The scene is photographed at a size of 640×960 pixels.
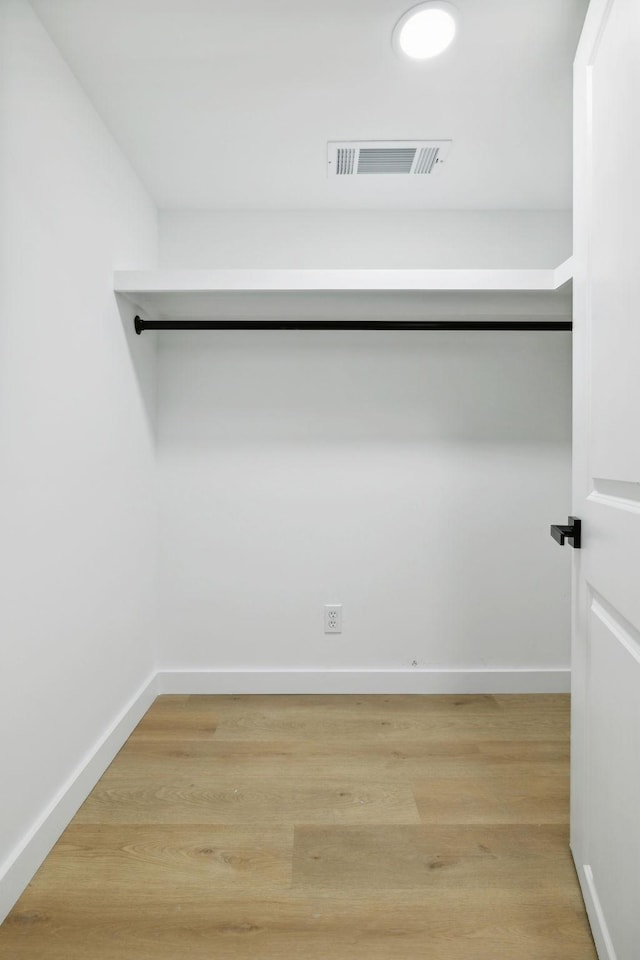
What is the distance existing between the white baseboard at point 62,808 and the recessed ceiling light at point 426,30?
89.2 inches

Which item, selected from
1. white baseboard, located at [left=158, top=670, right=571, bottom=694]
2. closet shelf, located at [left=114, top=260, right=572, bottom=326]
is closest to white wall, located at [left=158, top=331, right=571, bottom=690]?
white baseboard, located at [left=158, top=670, right=571, bottom=694]

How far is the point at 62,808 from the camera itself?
1.50 metres

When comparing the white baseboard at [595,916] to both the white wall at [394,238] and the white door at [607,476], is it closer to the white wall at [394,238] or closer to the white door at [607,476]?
the white door at [607,476]

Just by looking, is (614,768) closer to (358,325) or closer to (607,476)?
(607,476)

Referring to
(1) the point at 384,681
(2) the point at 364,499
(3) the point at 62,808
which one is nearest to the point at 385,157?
(2) the point at 364,499

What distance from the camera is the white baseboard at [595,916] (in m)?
1.07

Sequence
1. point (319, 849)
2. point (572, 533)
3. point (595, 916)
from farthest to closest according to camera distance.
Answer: point (319, 849) < point (572, 533) < point (595, 916)

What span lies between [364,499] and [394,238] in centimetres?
115

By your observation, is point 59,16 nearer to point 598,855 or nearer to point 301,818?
point 301,818

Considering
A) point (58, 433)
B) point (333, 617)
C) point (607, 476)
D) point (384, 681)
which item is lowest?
point (384, 681)

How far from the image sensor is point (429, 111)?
1.71 metres

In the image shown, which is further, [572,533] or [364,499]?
[364,499]

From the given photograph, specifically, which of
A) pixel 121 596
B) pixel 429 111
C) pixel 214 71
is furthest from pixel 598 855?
pixel 214 71

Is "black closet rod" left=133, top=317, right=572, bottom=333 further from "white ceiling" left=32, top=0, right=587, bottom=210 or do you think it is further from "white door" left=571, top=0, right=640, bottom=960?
"white door" left=571, top=0, right=640, bottom=960
